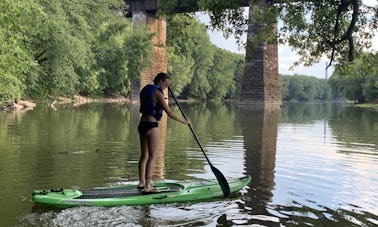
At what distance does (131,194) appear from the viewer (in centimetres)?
766

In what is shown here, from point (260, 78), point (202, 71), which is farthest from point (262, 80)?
point (202, 71)

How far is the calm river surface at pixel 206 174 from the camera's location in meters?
6.81

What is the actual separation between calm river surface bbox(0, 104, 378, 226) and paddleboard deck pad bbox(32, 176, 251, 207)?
12cm

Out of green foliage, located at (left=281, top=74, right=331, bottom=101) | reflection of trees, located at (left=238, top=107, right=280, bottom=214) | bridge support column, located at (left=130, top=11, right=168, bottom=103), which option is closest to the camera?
reflection of trees, located at (left=238, top=107, right=280, bottom=214)

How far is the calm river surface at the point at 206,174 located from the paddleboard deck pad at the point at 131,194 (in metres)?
0.12

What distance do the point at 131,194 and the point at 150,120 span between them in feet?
4.19

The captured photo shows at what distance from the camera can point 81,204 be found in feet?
23.2

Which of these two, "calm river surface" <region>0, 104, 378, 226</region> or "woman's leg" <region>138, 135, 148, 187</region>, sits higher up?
"woman's leg" <region>138, 135, 148, 187</region>

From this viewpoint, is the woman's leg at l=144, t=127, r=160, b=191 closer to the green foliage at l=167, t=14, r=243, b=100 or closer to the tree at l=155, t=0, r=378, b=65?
the tree at l=155, t=0, r=378, b=65

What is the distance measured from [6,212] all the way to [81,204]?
1.08 meters

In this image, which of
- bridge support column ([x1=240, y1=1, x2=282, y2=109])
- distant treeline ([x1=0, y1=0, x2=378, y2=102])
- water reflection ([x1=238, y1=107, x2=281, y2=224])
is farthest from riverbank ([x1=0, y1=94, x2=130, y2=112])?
water reflection ([x1=238, y1=107, x2=281, y2=224])

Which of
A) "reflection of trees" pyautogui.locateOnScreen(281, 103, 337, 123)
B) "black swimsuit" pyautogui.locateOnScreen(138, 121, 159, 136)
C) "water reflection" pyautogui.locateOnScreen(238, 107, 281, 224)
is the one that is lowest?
"water reflection" pyautogui.locateOnScreen(238, 107, 281, 224)

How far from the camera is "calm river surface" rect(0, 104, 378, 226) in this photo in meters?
6.81

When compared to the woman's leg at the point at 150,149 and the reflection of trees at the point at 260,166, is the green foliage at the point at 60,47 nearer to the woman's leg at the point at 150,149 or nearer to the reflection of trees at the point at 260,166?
the reflection of trees at the point at 260,166
